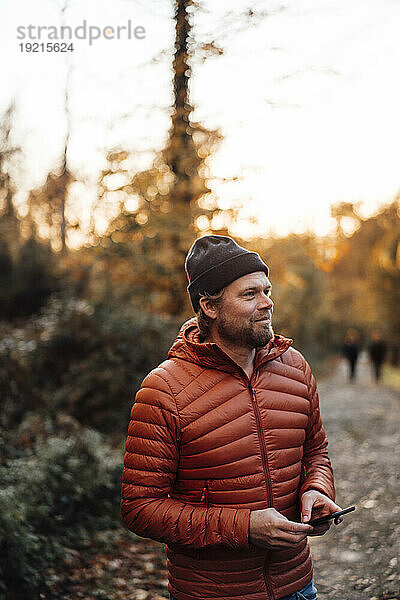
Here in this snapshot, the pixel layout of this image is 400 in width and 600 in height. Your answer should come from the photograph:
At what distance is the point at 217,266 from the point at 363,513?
5514 mm

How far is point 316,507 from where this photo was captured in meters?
2.53

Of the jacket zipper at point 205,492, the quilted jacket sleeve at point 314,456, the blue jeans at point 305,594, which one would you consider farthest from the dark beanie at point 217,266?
the blue jeans at point 305,594

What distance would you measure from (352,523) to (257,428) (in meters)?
4.97

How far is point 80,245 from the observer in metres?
9.91

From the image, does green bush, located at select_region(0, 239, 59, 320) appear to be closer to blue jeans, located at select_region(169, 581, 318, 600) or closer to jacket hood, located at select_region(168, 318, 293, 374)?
jacket hood, located at select_region(168, 318, 293, 374)

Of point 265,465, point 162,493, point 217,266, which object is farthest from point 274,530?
point 217,266

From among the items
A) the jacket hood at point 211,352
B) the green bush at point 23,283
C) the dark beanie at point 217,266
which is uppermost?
the green bush at point 23,283

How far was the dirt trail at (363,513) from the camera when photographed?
A: 5.32 m

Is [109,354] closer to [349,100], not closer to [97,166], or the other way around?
[97,166]

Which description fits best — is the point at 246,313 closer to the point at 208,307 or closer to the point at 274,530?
the point at 208,307

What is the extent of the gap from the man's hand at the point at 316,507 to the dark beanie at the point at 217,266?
90cm

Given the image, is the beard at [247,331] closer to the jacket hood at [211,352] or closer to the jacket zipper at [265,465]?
the jacket hood at [211,352]

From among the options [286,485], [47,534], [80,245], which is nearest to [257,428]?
[286,485]

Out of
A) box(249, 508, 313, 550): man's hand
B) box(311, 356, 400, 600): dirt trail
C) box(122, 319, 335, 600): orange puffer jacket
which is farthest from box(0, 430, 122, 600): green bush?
box(249, 508, 313, 550): man's hand
